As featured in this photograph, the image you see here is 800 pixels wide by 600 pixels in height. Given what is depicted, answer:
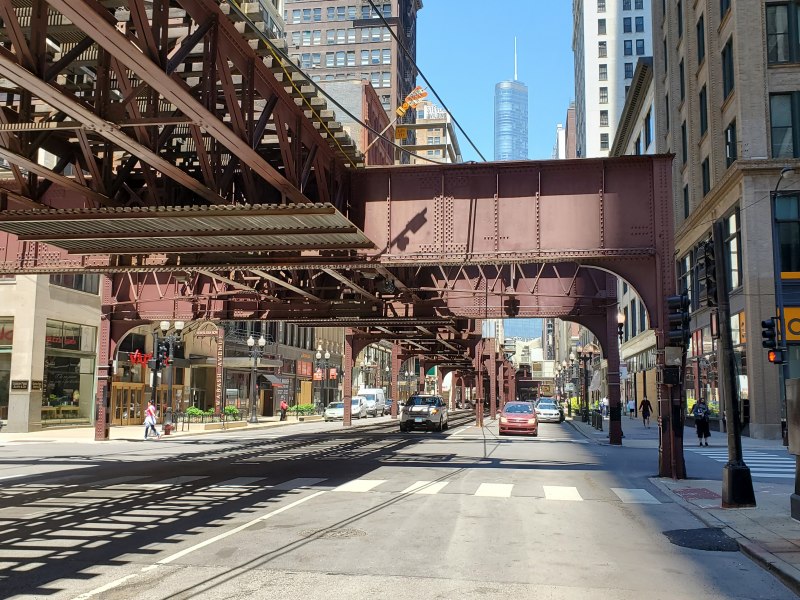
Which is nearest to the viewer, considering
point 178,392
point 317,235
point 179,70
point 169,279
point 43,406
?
point 179,70

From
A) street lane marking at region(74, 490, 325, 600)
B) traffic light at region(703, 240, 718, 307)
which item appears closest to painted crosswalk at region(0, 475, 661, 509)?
street lane marking at region(74, 490, 325, 600)

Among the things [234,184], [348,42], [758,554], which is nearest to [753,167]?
[234,184]

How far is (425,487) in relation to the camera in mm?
16062

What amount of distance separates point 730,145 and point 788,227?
18.3 feet

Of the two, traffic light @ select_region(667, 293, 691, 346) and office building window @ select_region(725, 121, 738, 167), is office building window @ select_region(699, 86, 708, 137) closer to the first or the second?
office building window @ select_region(725, 121, 738, 167)

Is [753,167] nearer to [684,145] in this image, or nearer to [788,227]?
[788,227]

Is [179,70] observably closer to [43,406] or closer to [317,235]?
[317,235]

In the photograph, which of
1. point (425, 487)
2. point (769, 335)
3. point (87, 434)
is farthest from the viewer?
point (87, 434)

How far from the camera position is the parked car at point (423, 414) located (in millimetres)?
39719

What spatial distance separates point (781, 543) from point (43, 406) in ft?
123

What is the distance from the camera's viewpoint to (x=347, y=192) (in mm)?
18375

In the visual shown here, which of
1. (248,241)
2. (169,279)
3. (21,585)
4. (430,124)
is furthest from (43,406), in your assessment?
(430,124)

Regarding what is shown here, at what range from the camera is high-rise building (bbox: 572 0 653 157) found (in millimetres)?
119000

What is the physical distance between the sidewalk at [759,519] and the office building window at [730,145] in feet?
76.3
